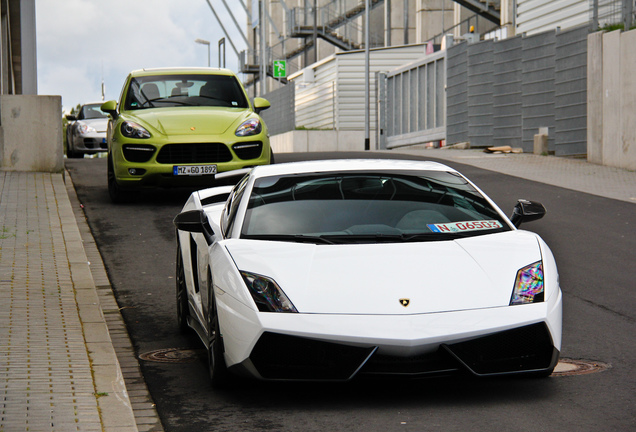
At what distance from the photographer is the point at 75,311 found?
7.54 metres

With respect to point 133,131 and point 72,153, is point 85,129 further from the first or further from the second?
point 133,131

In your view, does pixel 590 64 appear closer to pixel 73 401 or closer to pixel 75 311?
pixel 75 311

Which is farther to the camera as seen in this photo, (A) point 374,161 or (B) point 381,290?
(A) point 374,161

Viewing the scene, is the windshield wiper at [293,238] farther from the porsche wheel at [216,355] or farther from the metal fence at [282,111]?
the metal fence at [282,111]

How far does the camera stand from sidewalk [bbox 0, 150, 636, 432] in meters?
4.97

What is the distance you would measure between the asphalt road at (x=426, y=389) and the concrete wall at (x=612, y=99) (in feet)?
30.8

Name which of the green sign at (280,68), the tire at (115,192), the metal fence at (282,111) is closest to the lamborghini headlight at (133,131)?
the tire at (115,192)

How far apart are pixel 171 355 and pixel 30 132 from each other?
39.3 feet

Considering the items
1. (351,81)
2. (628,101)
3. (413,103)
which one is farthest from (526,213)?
(351,81)

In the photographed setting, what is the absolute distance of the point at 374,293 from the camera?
5152 mm

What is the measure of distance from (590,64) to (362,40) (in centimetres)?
3345

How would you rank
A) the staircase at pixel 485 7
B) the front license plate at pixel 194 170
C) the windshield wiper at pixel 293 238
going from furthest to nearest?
1. the staircase at pixel 485 7
2. the front license plate at pixel 194 170
3. the windshield wiper at pixel 293 238

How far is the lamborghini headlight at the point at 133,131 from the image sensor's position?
14.4 m

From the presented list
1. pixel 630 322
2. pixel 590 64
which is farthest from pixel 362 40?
pixel 630 322
